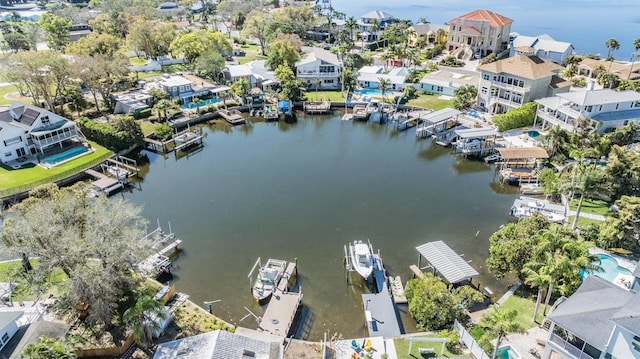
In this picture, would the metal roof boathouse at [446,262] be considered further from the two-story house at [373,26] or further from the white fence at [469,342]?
the two-story house at [373,26]

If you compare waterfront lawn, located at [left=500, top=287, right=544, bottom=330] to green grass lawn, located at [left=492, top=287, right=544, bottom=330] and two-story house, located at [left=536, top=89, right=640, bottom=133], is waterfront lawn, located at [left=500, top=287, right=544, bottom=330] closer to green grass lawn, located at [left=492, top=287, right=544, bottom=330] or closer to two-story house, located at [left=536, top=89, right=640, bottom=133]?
green grass lawn, located at [left=492, top=287, right=544, bottom=330]

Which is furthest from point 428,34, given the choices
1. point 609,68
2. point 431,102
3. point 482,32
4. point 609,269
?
point 609,269

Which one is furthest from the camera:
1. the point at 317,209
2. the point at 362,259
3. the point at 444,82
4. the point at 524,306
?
the point at 444,82

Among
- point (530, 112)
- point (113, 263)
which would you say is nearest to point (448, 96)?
point (530, 112)

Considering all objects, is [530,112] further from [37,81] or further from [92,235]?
[37,81]

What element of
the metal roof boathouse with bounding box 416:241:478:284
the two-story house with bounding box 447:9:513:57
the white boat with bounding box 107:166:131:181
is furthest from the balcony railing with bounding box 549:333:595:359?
the two-story house with bounding box 447:9:513:57

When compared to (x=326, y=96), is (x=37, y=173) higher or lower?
lower

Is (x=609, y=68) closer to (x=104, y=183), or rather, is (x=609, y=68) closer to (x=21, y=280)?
(x=104, y=183)
